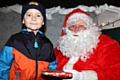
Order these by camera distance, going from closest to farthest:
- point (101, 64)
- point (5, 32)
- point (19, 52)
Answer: point (19, 52) < point (101, 64) < point (5, 32)

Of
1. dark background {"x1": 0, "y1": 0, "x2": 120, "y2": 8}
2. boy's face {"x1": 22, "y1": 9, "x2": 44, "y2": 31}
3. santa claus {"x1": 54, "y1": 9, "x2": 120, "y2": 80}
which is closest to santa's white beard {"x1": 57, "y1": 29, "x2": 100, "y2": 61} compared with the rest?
santa claus {"x1": 54, "y1": 9, "x2": 120, "y2": 80}

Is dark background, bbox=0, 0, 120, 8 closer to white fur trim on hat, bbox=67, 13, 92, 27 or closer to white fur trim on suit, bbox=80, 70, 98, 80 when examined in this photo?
white fur trim on hat, bbox=67, 13, 92, 27

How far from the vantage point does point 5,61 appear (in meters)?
1.00

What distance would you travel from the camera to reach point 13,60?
1017mm

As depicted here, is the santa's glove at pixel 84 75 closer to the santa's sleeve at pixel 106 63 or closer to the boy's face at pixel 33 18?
the santa's sleeve at pixel 106 63

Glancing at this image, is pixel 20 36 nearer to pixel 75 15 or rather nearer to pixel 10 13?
pixel 75 15

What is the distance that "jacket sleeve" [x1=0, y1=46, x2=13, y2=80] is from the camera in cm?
98

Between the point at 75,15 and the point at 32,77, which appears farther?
the point at 75,15

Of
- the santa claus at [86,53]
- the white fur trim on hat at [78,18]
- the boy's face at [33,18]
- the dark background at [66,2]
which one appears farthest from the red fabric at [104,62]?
the dark background at [66,2]

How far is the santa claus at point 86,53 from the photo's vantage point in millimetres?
1086

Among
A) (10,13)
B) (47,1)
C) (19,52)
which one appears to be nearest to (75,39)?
(19,52)

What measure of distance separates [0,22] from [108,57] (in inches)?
40.0

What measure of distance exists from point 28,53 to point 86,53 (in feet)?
1.22

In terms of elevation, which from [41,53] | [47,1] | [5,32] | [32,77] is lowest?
[32,77]
